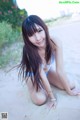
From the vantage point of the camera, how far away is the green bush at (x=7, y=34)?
1.92 meters

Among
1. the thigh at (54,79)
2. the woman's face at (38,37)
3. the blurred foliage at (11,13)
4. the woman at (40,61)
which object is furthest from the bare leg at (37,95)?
the blurred foliage at (11,13)

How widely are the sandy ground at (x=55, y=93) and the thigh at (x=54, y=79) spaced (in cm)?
3

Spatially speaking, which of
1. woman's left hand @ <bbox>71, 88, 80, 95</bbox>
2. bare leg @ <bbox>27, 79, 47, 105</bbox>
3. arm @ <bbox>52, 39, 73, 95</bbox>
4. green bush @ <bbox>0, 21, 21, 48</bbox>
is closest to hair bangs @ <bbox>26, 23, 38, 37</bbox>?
arm @ <bbox>52, 39, 73, 95</bbox>

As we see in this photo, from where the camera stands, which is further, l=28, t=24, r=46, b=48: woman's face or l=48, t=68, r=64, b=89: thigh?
l=48, t=68, r=64, b=89: thigh

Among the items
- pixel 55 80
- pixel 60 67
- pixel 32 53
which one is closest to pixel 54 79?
pixel 55 80

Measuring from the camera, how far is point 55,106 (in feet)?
4.70

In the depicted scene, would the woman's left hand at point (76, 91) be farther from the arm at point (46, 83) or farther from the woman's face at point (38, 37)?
the woman's face at point (38, 37)

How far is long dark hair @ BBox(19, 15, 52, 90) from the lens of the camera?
1.33 meters

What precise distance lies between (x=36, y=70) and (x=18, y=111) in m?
0.23

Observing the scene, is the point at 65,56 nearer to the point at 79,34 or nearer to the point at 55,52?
the point at 79,34

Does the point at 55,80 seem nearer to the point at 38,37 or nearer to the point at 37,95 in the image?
the point at 37,95

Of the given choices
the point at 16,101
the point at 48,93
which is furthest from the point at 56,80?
the point at 16,101

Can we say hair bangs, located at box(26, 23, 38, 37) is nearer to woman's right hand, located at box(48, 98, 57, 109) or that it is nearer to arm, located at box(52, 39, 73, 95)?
arm, located at box(52, 39, 73, 95)

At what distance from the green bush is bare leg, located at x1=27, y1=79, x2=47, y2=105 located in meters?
0.48
